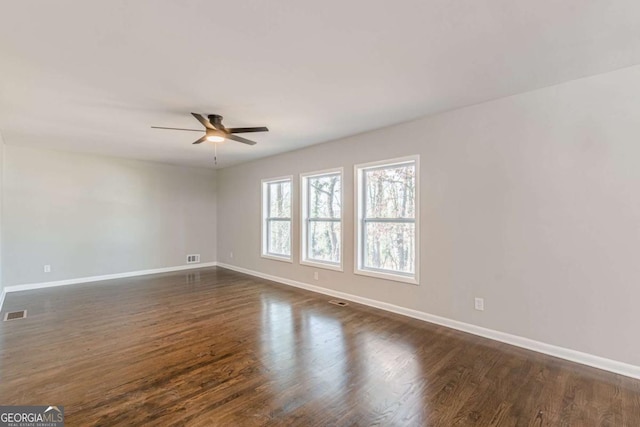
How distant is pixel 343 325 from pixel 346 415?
5.35 feet

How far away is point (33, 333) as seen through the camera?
3312 mm

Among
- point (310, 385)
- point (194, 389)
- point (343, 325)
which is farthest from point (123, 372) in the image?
point (343, 325)

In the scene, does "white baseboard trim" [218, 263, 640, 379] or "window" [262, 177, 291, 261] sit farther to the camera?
"window" [262, 177, 291, 261]

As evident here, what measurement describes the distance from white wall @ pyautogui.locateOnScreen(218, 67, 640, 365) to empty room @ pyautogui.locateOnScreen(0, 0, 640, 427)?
0.06 ft

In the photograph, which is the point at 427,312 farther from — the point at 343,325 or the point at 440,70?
the point at 440,70

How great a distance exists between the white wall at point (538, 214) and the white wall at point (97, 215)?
17.2 feet

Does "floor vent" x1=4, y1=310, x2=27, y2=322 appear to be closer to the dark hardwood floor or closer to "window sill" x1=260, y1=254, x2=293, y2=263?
the dark hardwood floor

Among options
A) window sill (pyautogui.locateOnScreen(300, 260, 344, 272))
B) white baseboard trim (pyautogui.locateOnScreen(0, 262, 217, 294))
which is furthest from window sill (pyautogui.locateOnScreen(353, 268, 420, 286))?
white baseboard trim (pyautogui.locateOnScreen(0, 262, 217, 294))

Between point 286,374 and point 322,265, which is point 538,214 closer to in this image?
point 286,374

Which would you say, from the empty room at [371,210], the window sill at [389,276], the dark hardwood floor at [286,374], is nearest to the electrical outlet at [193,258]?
the empty room at [371,210]

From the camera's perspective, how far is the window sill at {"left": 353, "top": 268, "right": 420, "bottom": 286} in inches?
152

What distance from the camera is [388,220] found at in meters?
4.25

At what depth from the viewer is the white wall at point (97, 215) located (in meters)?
5.21

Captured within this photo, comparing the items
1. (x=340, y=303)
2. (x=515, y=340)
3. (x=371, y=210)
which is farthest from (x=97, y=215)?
(x=515, y=340)
